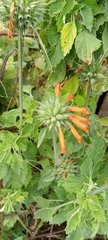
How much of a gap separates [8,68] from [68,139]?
55 centimetres

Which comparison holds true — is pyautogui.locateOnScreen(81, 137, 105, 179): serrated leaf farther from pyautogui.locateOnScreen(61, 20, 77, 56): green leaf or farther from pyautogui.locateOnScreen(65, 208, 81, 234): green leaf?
pyautogui.locateOnScreen(61, 20, 77, 56): green leaf

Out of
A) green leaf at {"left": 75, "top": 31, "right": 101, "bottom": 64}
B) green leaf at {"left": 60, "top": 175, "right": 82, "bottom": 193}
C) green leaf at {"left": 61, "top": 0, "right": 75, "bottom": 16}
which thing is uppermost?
green leaf at {"left": 61, "top": 0, "right": 75, "bottom": 16}

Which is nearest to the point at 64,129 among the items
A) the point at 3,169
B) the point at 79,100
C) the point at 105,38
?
the point at 79,100

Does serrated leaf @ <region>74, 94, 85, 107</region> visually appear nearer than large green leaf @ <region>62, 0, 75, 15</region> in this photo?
No

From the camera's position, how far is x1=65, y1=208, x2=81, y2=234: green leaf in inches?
44.3

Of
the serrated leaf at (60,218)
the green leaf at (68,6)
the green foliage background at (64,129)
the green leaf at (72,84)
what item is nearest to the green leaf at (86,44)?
the green foliage background at (64,129)

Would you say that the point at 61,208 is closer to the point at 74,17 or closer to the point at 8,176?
the point at 8,176

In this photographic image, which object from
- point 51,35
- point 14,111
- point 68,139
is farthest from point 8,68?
point 51,35

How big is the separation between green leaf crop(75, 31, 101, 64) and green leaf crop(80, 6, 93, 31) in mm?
31

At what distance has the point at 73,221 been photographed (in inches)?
44.8

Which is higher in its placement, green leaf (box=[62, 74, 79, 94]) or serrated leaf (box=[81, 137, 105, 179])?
green leaf (box=[62, 74, 79, 94])

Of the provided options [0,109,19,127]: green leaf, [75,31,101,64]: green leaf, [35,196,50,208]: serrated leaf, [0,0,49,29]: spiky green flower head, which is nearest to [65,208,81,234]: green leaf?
[35,196,50,208]: serrated leaf

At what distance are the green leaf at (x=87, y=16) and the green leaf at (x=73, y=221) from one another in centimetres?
62

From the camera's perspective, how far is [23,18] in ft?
2.84
